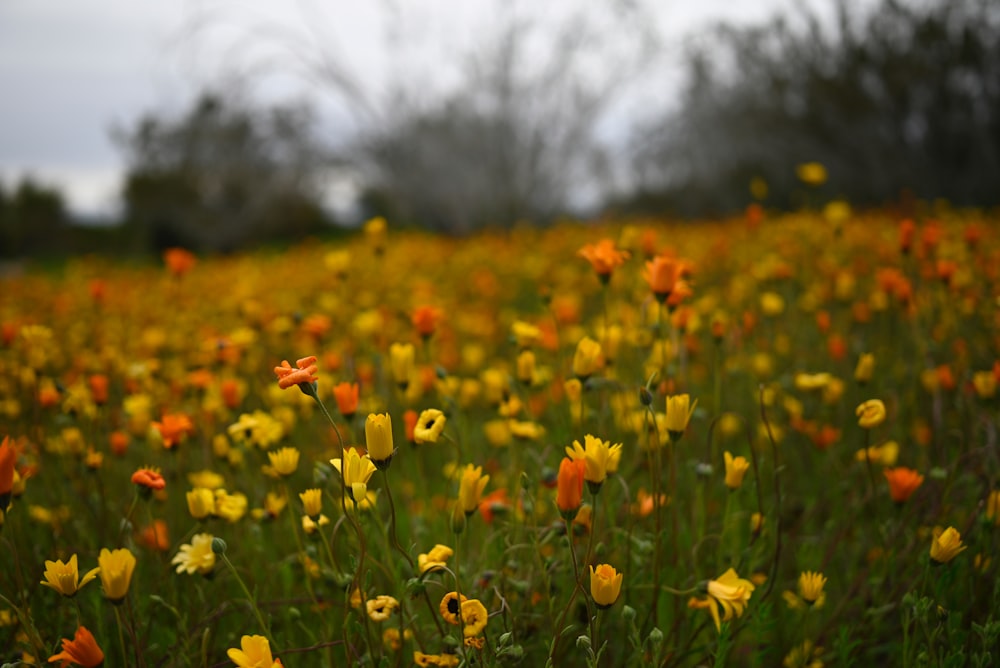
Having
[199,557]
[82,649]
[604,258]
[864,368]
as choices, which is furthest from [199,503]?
[864,368]

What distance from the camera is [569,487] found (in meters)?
0.94

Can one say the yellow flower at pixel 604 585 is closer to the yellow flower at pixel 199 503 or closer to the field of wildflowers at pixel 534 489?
the field of wildflowers at pixel 534 489

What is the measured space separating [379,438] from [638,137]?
9428mm

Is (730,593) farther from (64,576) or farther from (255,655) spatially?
(64,576)

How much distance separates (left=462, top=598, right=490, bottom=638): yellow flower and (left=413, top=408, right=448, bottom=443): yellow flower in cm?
23

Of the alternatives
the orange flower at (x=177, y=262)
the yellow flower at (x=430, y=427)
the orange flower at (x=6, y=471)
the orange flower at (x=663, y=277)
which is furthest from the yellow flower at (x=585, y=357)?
the orange flower at (x=177, y=262)

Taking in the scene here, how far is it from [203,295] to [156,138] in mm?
10167

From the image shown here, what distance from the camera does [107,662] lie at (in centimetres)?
130

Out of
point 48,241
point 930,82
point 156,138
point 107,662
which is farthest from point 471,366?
point 48,241

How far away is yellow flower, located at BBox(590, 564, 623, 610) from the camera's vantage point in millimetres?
928

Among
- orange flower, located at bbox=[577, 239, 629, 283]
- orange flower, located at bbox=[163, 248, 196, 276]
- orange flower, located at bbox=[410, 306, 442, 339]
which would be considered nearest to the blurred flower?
orange flower, located at bbox=[410, 306, 442, 339]

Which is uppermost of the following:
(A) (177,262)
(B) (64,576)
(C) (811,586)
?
(A) (177,262)

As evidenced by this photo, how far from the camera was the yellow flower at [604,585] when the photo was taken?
928 millimetres

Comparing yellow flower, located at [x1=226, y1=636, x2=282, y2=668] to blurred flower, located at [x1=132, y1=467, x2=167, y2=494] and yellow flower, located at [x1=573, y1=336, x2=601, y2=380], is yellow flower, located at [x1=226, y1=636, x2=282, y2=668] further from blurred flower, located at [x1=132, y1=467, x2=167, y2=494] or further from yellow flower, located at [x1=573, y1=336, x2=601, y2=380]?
yellow flower, located at [x1=573, y1=336, x2=601, y2=380]
